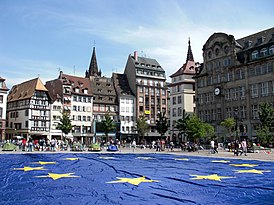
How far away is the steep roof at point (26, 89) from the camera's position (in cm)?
8350

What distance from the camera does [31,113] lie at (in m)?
81.6

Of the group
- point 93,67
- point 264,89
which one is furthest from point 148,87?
point 264,89

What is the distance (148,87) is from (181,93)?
518 inches

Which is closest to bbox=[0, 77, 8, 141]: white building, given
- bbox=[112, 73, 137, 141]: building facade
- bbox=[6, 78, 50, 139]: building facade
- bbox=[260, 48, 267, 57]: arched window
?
bbox=[6, 78, 50, 139]: building facade

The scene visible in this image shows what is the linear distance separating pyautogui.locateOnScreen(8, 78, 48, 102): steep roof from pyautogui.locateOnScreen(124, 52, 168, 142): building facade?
27.8 meters

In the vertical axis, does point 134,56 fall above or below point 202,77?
above

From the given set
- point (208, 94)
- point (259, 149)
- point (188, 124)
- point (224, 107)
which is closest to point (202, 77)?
point (208, 94)

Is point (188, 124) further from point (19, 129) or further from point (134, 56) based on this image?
point (134, 56)

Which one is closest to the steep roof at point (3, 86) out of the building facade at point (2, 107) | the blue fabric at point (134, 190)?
the building facade at point (2, 107)

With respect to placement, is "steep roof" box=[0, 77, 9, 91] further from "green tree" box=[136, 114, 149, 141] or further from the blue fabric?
the blue fabric

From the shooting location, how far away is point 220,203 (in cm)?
1131

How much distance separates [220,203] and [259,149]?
1410 inches

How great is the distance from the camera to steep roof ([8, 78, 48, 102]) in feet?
274

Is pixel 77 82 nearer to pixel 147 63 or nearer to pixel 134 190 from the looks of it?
pixel 147 63
